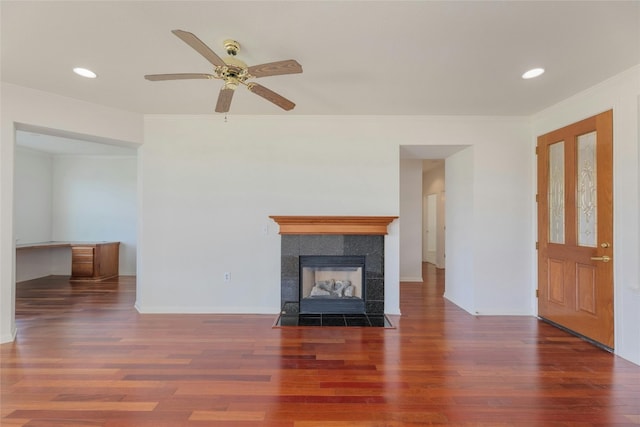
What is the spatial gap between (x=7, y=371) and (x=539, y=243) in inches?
213

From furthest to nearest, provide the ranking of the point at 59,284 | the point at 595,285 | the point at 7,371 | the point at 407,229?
1. the point at 407,229
2. the point at 59,284
3. the point at 595,285
4. the point at 7,371

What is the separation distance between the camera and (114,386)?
2.12 metres

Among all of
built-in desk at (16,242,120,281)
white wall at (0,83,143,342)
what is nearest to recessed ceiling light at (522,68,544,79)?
white wall at (0,83,143,342)

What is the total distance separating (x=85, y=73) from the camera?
2.70 metres

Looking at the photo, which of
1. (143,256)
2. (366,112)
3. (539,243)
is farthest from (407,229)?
(143,256)

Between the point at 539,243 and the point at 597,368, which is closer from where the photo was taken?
the point at 597,368

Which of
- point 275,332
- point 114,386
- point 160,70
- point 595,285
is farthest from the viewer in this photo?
point 275,332

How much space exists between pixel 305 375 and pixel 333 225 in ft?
5.76

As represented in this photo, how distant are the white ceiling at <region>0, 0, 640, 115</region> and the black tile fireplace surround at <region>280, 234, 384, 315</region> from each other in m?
1.68

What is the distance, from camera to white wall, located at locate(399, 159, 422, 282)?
5.80 metres

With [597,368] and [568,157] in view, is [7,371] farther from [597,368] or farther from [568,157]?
[568,157]

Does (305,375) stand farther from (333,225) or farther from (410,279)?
(410,279)

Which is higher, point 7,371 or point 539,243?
point 539,243

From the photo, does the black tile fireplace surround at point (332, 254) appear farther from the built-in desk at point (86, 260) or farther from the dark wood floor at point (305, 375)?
the built-in desk at point (86, 260)
